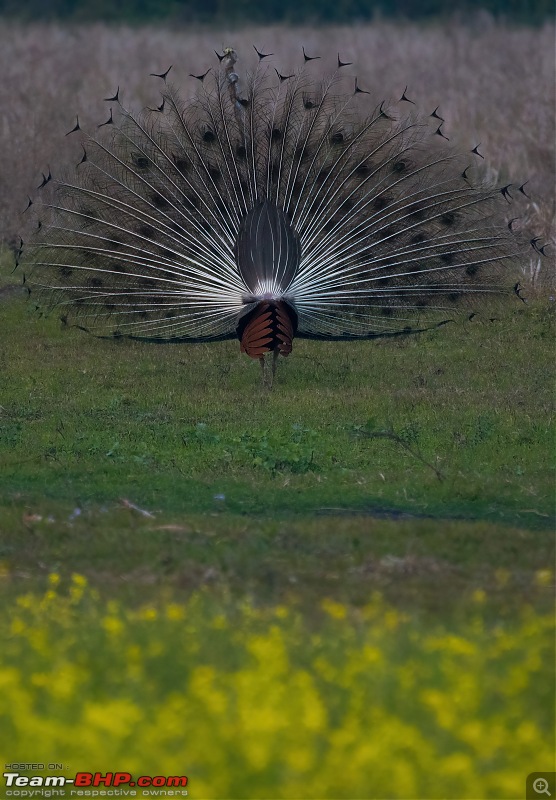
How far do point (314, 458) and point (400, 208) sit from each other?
13.0 feet

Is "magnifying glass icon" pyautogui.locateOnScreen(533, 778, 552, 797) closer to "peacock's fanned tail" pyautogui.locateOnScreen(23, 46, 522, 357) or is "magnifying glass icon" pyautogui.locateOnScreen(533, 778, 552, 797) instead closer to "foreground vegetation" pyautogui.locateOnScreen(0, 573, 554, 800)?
"foreground vegetation" pyautogui.locateOnScreen(0, 573, 554, 800)

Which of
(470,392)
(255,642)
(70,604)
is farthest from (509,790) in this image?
(470,392)

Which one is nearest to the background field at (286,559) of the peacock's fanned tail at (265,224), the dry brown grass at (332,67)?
the peacock's fanned tail at (265,224)

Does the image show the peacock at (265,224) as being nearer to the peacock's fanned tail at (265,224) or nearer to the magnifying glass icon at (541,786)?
the peacock's fanned tail at (265,224)

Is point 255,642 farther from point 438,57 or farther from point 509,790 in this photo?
point 438,57

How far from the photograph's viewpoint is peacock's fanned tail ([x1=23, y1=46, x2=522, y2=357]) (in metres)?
14.2

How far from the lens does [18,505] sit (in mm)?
9602

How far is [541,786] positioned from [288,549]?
142 inches

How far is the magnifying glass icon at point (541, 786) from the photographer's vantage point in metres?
4.93

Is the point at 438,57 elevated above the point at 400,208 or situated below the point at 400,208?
above

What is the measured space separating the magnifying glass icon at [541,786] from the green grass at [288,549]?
8 cm

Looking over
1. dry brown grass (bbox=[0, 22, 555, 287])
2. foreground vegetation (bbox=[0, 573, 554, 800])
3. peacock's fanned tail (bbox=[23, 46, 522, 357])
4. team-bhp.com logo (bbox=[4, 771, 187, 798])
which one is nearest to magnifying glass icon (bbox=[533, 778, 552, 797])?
foreground vegetation (bbox=[0, 573, 554, 800])

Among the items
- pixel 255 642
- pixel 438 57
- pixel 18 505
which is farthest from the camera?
pixel 438 57

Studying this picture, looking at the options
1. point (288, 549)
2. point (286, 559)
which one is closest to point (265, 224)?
point (288, 549)
